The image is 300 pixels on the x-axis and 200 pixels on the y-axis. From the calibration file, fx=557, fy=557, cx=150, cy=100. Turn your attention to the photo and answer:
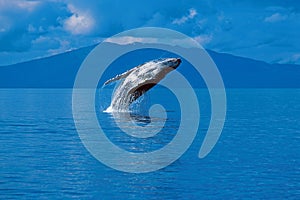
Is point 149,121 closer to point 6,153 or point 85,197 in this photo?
point 6,153

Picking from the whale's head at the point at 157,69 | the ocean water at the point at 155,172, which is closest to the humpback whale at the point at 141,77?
the whale's head at the point at 157,69

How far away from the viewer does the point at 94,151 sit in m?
26.3

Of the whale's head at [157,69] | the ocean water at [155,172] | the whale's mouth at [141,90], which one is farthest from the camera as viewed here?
the whale's mouth at [141,90]

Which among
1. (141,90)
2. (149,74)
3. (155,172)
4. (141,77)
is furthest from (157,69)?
(155,172)

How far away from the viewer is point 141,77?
40.8m

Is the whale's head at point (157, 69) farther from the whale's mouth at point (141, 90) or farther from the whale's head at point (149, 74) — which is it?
the whale's mouth at point (141, 90)

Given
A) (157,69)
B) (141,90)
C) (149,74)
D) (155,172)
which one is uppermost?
(157,69)

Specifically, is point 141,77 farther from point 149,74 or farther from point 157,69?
point 157,69

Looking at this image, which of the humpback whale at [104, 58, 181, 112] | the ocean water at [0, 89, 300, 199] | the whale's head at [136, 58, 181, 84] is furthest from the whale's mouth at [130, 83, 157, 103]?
the ocean water at [0, 89, 300, 199]

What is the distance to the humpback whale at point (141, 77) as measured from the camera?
40.2m

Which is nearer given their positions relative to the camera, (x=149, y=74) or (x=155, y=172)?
(x=155, y=172)

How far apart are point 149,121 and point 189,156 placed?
50.1 ft

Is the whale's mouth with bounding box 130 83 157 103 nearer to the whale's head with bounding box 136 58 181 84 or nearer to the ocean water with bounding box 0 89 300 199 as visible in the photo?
the whale's head with bounding box 136 58 181 84

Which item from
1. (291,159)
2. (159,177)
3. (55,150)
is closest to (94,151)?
(55,150)
